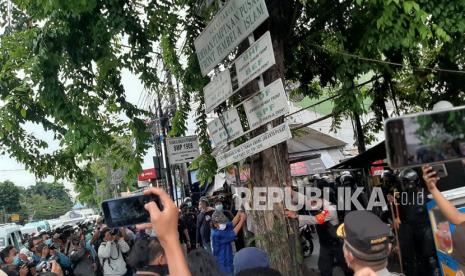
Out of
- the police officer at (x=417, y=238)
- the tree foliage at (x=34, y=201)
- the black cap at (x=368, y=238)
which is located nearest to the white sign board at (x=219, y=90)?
the black cap at (x=368, y=238)

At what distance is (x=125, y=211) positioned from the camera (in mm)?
→ 2633

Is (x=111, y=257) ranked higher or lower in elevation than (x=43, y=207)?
lower

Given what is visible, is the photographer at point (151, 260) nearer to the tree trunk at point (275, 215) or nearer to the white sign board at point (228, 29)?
the tree trunk at point (275, 215)

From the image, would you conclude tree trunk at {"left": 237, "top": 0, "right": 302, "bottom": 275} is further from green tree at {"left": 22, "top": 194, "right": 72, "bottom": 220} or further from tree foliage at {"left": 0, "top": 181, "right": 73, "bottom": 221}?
green tree at {"left": 22, "top": 194, "right": 72, "bottom": 220}

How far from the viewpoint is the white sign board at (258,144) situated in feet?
13.2

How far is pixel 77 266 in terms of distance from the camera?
26.1 ft

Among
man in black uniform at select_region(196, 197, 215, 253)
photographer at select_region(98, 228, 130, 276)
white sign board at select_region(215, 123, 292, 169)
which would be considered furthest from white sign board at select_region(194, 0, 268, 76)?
man in black uniform at select_region(196, 197, 215, 253)

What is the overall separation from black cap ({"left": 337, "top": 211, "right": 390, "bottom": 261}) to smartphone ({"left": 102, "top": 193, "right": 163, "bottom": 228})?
1025 millimetres

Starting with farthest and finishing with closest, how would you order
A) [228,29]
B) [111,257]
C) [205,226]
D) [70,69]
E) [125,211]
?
[205,226], [111,257], [70,69], [228,29], [125,211]

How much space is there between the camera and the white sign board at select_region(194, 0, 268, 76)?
164 inches

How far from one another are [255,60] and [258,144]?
749 mm

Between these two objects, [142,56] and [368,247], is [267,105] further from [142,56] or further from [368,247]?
[142,56]

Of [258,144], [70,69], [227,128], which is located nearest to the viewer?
[258,144]

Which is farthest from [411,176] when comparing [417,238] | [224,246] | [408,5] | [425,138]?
Result: [425,138]
